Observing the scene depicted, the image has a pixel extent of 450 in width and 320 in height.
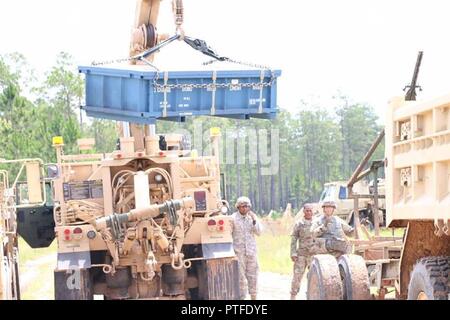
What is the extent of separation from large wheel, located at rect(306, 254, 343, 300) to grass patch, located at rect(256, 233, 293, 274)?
11968mm

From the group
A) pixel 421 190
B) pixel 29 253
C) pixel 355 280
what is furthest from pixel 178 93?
pixel 29 253

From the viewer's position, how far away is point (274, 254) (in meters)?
29.6

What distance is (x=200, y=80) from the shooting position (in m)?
16.8

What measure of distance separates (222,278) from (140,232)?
121 cm

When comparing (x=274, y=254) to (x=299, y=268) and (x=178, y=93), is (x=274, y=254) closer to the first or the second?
(x=299, y=268)

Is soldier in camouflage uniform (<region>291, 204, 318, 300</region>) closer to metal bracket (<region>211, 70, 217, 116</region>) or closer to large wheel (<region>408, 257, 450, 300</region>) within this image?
metal bracket (<region>211, 70, 217, 116</region>)

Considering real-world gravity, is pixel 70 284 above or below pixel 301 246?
below

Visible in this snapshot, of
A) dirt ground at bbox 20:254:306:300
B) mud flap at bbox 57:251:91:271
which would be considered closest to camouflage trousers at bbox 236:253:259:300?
dirt ground at bbox 20:254:306:300

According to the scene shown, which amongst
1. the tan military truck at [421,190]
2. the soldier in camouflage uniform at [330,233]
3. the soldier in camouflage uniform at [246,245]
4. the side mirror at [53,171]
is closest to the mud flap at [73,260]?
the side mirror at [53,171]

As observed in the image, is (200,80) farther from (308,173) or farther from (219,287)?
(308,173)

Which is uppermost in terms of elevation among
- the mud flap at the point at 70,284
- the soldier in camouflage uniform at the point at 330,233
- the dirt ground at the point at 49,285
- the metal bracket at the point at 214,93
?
the metal bracket at the point at 214,93

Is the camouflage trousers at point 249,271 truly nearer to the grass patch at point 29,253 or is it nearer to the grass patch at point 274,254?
the grass patch at point 274,254

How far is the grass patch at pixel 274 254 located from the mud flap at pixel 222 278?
872cm

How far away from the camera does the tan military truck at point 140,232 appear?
15.9 metres
